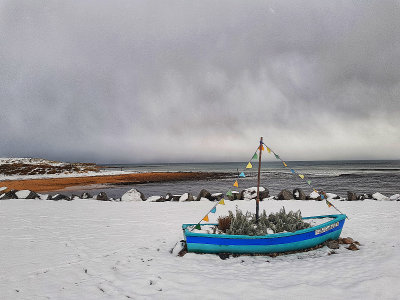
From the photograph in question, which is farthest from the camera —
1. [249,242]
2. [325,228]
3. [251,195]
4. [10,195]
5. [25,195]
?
[251,195]

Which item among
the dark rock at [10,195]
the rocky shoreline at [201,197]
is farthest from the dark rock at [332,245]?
the dark rock at [10,195]

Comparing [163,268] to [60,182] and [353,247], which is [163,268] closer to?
[353,247]

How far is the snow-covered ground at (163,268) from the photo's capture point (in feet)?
16.8

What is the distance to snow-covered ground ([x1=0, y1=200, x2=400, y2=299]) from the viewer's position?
513 cm

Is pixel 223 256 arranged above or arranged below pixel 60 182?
above

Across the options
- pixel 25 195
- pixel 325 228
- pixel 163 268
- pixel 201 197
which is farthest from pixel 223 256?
pixel 25 195

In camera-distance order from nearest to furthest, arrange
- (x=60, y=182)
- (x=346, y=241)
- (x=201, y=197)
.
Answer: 1. (x=346, y=241)
2. (x=201, y=197)
3. (x=60, y=182)

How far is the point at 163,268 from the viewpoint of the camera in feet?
21.3

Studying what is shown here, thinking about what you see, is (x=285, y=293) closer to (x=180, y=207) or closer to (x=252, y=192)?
(x=180, y=207)

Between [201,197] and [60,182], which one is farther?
[60,182]

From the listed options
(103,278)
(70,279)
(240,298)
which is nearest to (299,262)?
(240,298)

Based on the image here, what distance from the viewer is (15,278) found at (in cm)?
574

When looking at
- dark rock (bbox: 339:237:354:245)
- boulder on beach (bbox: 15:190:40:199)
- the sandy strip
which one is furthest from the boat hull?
the sandy strip

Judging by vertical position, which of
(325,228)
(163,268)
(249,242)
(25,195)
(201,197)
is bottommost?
(201,197)
